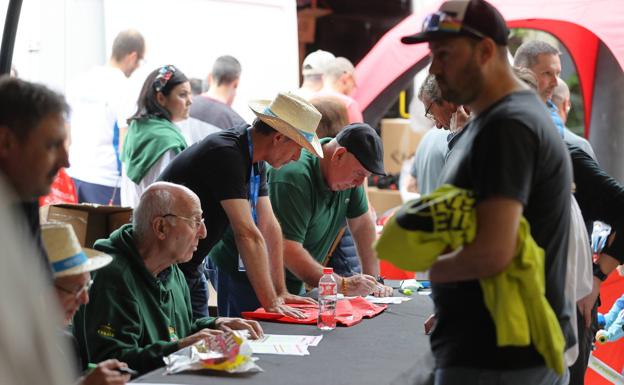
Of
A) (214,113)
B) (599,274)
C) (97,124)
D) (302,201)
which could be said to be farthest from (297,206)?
(97,124)

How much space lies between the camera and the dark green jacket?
3.14m

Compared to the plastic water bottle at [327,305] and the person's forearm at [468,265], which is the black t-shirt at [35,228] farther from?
the plastic water bottle at [327,305]

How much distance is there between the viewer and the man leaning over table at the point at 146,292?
315cm

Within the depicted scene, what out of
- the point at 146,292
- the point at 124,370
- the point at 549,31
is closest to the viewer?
the point at 124,370

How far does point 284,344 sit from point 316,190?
1.27 m

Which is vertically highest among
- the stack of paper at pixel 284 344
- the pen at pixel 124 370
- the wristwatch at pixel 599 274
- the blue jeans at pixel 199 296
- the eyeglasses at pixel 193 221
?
the eyeglasses at pixel 193 221

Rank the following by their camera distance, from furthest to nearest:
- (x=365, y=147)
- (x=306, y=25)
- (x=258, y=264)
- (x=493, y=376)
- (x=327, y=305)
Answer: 1. (x=306, y=25)
2. (x=365, y=147)
3. (x=258, y=264)
4. (x=327, y=305)
5. (x=493, y=376)

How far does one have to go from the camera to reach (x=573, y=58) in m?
8.42

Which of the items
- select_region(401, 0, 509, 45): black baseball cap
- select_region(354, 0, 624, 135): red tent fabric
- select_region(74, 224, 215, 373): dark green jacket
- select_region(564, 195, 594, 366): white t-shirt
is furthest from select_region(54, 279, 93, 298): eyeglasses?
select_region(354, 0, 624, 135): red tent fabric

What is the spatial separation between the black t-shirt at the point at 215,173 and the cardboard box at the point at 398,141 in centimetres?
604

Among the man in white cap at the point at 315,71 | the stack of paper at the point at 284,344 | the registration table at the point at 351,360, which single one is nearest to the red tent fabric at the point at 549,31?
the man in white cap at the point at 315,71

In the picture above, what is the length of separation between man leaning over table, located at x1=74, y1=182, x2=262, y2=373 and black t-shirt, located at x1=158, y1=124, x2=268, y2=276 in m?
0.38

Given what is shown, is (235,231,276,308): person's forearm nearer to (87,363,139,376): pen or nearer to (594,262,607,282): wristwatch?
(87,363,139,376): pen

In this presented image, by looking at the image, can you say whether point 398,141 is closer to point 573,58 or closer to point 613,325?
point 573,58
